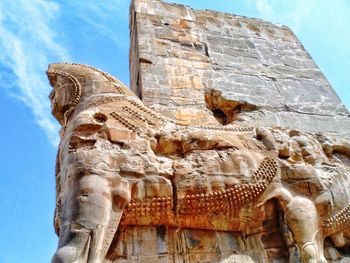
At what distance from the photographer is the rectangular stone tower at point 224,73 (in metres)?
5.21

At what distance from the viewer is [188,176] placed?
3.68 m

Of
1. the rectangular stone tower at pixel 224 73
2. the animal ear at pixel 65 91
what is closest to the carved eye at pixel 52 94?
the animal ear at pixel 65 91

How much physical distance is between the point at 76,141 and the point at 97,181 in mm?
579

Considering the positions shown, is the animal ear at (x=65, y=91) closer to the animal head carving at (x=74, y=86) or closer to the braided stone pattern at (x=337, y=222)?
the animal head carving at (x=74, y=86)

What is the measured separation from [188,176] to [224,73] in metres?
2.58

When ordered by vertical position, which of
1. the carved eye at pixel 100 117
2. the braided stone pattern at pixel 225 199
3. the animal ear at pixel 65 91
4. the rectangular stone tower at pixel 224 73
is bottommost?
the braided stone pattern at pixel 225 199

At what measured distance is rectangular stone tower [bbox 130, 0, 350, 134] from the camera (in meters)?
5.21

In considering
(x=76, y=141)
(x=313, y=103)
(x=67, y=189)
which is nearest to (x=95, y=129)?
(x=76, y=141)

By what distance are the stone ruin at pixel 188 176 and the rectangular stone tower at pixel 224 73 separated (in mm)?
32

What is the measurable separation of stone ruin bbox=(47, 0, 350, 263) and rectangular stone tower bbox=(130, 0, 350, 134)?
0.03 m

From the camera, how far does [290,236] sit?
3664 mm

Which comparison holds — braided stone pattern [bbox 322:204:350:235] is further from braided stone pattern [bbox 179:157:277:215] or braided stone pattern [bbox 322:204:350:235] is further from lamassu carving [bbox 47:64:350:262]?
braided stone pattern [bbox 179:157:277:215]

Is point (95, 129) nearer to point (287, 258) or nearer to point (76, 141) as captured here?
point (76, 141)

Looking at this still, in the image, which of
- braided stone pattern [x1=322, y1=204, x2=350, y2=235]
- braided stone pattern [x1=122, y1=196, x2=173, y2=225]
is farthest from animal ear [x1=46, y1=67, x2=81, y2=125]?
braided stone pattern [x1=322, y1=204, x2=350, y2=235]
